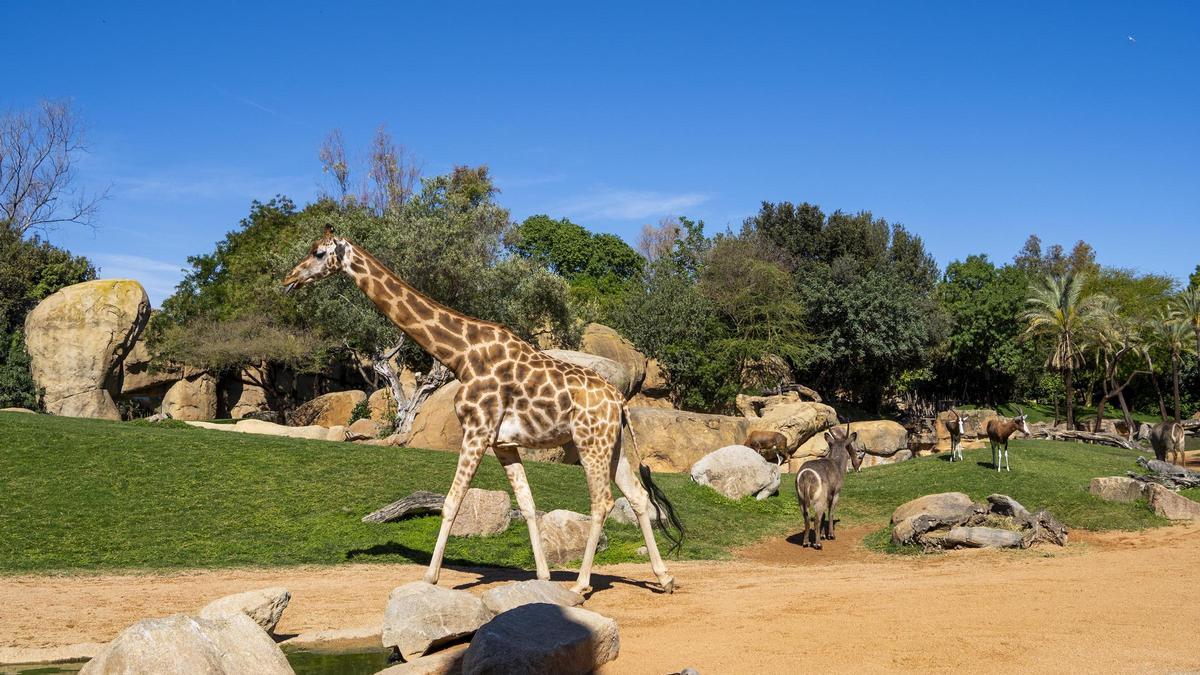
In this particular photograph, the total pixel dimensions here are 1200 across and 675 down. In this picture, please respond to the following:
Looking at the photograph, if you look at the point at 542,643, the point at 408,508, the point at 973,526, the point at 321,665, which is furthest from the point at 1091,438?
the point at 321,665

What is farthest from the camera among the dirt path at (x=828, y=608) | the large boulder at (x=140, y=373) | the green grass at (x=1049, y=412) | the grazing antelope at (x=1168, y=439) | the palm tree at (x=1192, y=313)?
the green grass at (x=1049, y=412)

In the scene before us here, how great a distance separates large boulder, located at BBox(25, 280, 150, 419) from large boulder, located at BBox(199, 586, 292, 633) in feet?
99.0

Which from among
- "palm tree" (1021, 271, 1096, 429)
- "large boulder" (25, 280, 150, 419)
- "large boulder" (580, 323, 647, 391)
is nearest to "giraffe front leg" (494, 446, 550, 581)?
"large boulder" (580, 323, 647, 391)

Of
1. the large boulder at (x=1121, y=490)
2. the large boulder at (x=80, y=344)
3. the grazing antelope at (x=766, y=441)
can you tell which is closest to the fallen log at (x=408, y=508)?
the large boulder at (x=1121, y=490)

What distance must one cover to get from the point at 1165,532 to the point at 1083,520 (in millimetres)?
1394

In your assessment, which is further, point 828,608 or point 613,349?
point 613,349

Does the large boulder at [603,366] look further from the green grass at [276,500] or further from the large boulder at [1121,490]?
the large boulder at [1121,490]

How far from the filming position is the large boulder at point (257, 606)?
9180 mm

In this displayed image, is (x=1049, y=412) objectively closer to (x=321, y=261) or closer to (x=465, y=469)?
(x=465, y=469)

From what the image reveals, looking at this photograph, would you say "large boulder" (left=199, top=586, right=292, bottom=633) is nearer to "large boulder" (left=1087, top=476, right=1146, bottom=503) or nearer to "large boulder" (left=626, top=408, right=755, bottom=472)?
"large boulder" (left=1087, top=476, right=1146, bottom=503)

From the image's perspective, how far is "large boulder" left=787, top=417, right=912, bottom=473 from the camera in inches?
1361

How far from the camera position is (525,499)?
38.7ft

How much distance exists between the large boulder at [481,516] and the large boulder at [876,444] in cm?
1989

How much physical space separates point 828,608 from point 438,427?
55.0ft
